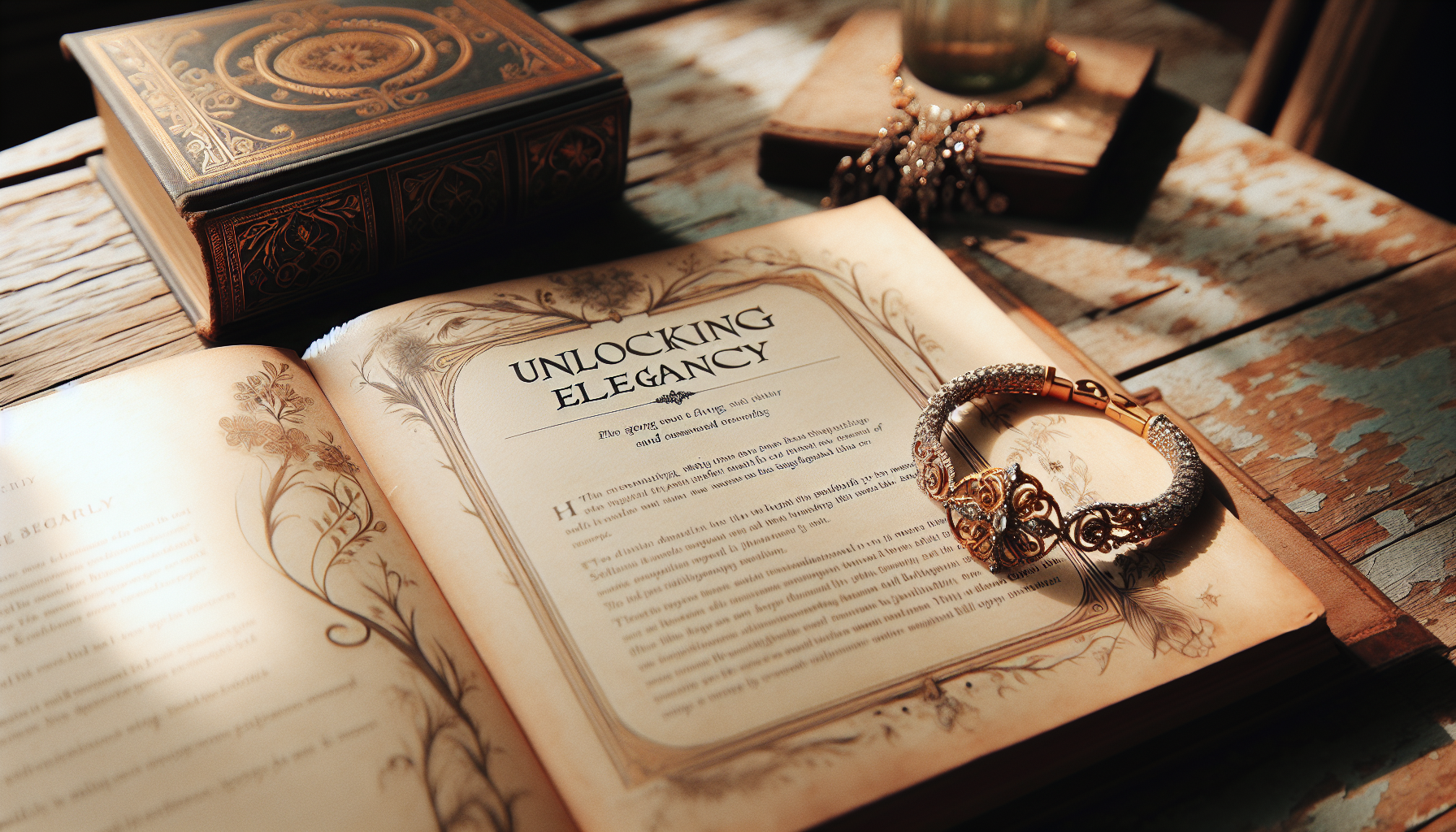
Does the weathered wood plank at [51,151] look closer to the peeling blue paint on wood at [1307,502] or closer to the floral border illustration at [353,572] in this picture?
the floral border illustration at [353,572]

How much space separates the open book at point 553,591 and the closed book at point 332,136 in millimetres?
102

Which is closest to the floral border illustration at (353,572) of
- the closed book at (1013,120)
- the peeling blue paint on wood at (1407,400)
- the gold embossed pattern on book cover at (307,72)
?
the gold embossed pattern on book cover at (307,72)

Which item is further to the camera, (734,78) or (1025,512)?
(734,78)

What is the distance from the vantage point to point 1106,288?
923mm

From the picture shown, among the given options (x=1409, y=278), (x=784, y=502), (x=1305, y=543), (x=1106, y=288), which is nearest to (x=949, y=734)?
(x=784, y=502)

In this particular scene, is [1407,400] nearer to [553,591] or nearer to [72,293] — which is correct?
[553,591]

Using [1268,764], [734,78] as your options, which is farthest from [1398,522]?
[734,78]

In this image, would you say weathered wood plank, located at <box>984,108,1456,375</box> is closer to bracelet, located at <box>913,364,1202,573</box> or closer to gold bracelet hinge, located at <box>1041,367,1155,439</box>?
gold bracelet hinge, located at <box>1041,367,1155,439</box>

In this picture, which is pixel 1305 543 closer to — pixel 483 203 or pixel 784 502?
pixel 784 502

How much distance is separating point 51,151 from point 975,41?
39.9 inches

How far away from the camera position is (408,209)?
0.82 meters

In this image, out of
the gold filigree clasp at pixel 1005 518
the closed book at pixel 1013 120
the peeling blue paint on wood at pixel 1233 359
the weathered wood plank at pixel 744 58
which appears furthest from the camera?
the weathered wood plank at pixel 744 58

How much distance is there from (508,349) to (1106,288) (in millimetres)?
574

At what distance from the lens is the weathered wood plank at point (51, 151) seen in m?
Result: 1.00
